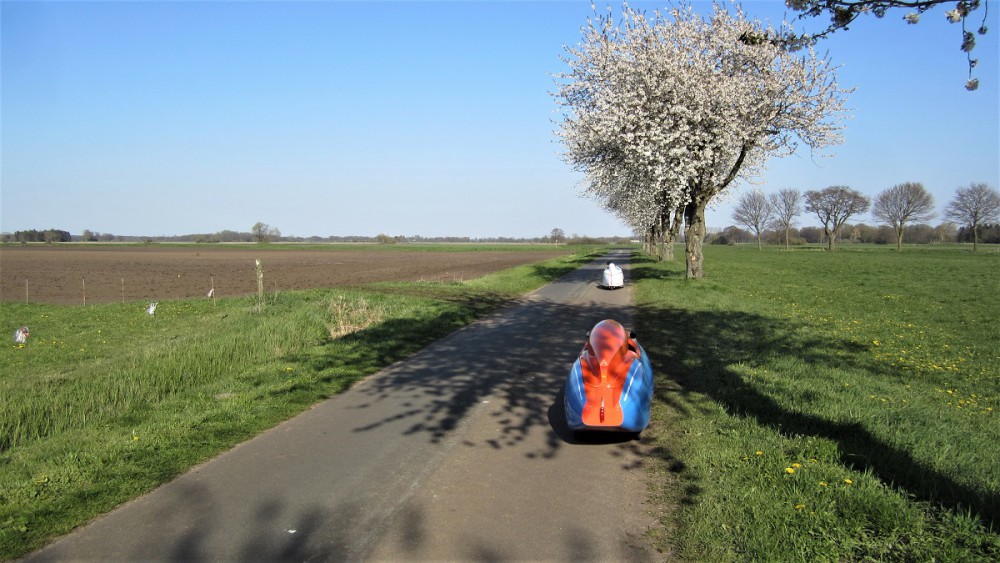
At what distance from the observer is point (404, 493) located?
506cm

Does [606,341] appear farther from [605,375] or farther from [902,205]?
[902,205]

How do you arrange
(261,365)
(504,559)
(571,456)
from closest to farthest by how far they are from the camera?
1. (504,559)
2. (571,456)
3. (261,365)

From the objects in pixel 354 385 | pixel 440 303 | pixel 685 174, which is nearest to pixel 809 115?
pixel 685 174

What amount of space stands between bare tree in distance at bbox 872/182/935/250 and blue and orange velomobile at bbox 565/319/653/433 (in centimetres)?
10486

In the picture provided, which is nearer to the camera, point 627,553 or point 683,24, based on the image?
point 627,553

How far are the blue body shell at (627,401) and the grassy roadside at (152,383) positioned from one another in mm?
3530

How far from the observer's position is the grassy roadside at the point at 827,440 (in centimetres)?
413

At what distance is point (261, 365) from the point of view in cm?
1062

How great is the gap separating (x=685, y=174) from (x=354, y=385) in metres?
16.8

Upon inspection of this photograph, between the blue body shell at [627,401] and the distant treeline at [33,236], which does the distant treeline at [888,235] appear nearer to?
the blue body shell at [627,401]

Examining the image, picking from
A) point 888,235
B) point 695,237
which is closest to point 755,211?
point 888,235

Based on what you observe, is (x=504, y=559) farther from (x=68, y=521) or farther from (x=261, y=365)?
(x=261, y=365)

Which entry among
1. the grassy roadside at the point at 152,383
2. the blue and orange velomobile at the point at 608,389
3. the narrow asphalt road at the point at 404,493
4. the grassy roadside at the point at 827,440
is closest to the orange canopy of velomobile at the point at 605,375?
the blue and orange velomobile at the point at 608,389

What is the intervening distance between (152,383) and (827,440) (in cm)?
935
